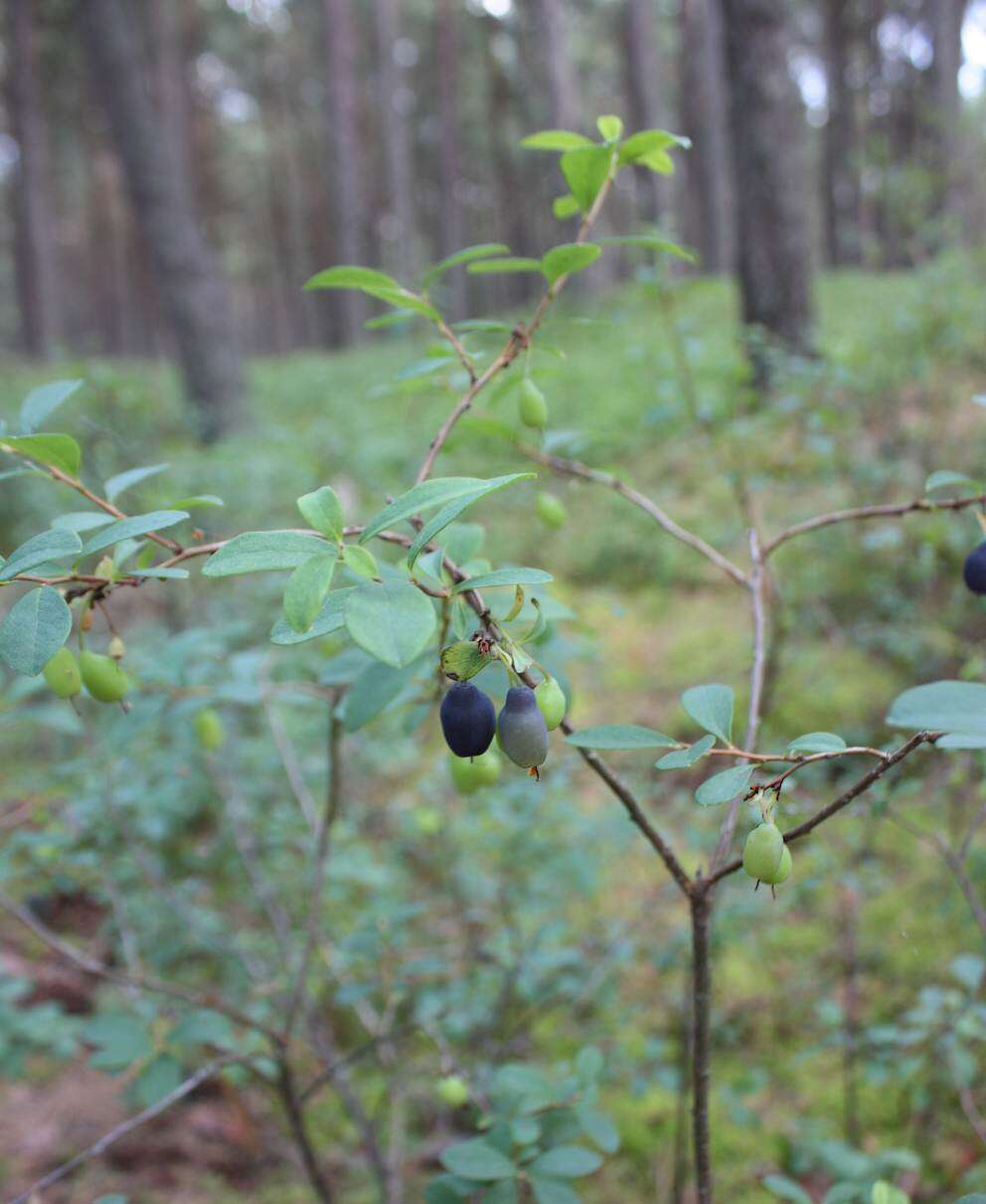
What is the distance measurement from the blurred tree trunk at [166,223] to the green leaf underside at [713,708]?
6397mm

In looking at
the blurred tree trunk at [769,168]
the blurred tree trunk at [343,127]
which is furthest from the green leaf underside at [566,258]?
the blurred tree trunk at [343,127]

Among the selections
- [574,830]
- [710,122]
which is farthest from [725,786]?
[710,122]

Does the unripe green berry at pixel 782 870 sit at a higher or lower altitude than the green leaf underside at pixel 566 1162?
higher

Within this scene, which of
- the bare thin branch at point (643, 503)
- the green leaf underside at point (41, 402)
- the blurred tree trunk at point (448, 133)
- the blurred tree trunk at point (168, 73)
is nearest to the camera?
the green leaf underside at point (41, 402)

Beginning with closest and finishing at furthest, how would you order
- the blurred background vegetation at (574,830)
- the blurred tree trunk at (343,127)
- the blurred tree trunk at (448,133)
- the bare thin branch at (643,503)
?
the bare thin branch at (643,503) < the blurred background vegetation at (574,830) < the blurred tree trunk at (343,127) < the blurred tree trunk at (448,133)

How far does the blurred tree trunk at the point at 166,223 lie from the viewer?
6.73 metres

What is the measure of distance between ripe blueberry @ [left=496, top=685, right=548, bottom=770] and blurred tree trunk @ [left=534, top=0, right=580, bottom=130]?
37.7ft

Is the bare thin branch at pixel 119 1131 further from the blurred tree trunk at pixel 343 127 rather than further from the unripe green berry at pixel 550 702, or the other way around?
the blurred tree trunk at pixel 343 127

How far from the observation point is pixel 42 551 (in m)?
0.57

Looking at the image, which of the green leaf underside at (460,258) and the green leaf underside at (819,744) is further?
the green leaf underside at (460,258)

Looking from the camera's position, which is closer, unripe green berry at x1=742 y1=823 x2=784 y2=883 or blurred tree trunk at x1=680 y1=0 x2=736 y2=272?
unripe green berry at x1=742 y1=823 x2=784 y2=883

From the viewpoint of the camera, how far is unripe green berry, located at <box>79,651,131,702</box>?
69 cm

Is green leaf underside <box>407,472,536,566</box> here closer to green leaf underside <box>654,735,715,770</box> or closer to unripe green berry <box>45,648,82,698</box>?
green leaf underside <box>654,735,715,770</box>

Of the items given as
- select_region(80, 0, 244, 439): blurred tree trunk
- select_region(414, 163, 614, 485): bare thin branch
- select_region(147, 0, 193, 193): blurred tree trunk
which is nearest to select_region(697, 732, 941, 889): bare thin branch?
select_region(414, 163, 614, 485): bare thin branch
